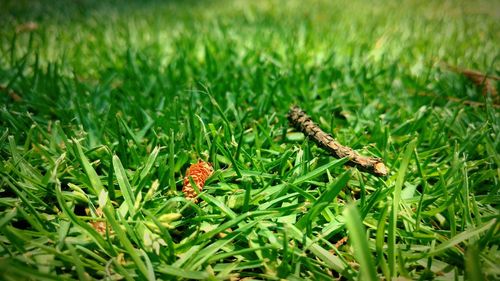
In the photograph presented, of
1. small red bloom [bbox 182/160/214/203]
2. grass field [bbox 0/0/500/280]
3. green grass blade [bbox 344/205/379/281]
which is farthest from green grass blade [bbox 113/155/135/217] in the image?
green grass blade [bbox 344/205/379/281]

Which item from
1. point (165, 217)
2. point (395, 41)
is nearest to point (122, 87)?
point (165, 217)

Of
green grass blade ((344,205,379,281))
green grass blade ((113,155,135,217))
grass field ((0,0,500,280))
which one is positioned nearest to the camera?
green grass blade ((344,205,379,281))

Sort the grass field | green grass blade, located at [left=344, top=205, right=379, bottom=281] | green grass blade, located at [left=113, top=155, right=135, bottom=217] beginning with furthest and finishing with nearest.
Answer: green grass blade, located at [left=113, top=155, right=135, bottom=217]
the grass field
green grass blade, located at [left=344, top=205, right=379, bottom=281]

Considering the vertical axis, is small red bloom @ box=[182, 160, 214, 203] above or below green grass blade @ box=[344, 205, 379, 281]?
above

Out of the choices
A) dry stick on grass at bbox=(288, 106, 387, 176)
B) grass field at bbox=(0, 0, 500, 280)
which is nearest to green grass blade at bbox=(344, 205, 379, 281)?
grass field at bbox=(0, 0, 500, 280)

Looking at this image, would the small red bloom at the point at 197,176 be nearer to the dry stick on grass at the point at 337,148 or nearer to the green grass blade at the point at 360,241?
the dry stick on grass at the point at 337,148

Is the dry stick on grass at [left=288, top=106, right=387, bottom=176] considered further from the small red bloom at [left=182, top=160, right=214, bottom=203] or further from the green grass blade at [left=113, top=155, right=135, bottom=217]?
the green grass blade at [left=113, top=155, right=135, bottom=217]

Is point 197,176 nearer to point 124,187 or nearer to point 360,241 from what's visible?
point 124,187

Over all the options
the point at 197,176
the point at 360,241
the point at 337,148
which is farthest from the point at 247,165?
the point at 360,241

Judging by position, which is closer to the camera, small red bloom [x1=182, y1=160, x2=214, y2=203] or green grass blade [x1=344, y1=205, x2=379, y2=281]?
green grass blade [x1=344, y1=205, x2=379, y2=281]
